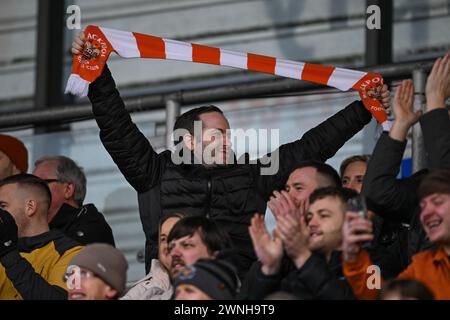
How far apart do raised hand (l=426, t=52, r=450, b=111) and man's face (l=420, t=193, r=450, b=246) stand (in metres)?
0.77

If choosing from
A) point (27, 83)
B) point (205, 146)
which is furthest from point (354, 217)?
point (27, 83)

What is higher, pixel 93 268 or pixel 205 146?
pixel 205 146

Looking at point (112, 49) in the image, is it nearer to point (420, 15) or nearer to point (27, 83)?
point (420, 15)

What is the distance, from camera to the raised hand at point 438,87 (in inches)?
285

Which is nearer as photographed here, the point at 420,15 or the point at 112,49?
the point at 112,49

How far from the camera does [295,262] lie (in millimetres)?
6430

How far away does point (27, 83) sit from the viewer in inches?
469

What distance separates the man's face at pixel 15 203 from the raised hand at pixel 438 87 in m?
2.62

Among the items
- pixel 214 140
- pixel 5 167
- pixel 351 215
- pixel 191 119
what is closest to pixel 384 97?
pixel 214 140

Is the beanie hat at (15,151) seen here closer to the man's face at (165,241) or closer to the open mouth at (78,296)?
the man's face at (165,241)

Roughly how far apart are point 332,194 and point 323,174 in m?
0.63

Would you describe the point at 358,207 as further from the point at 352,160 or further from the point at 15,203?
the point at 15,203
